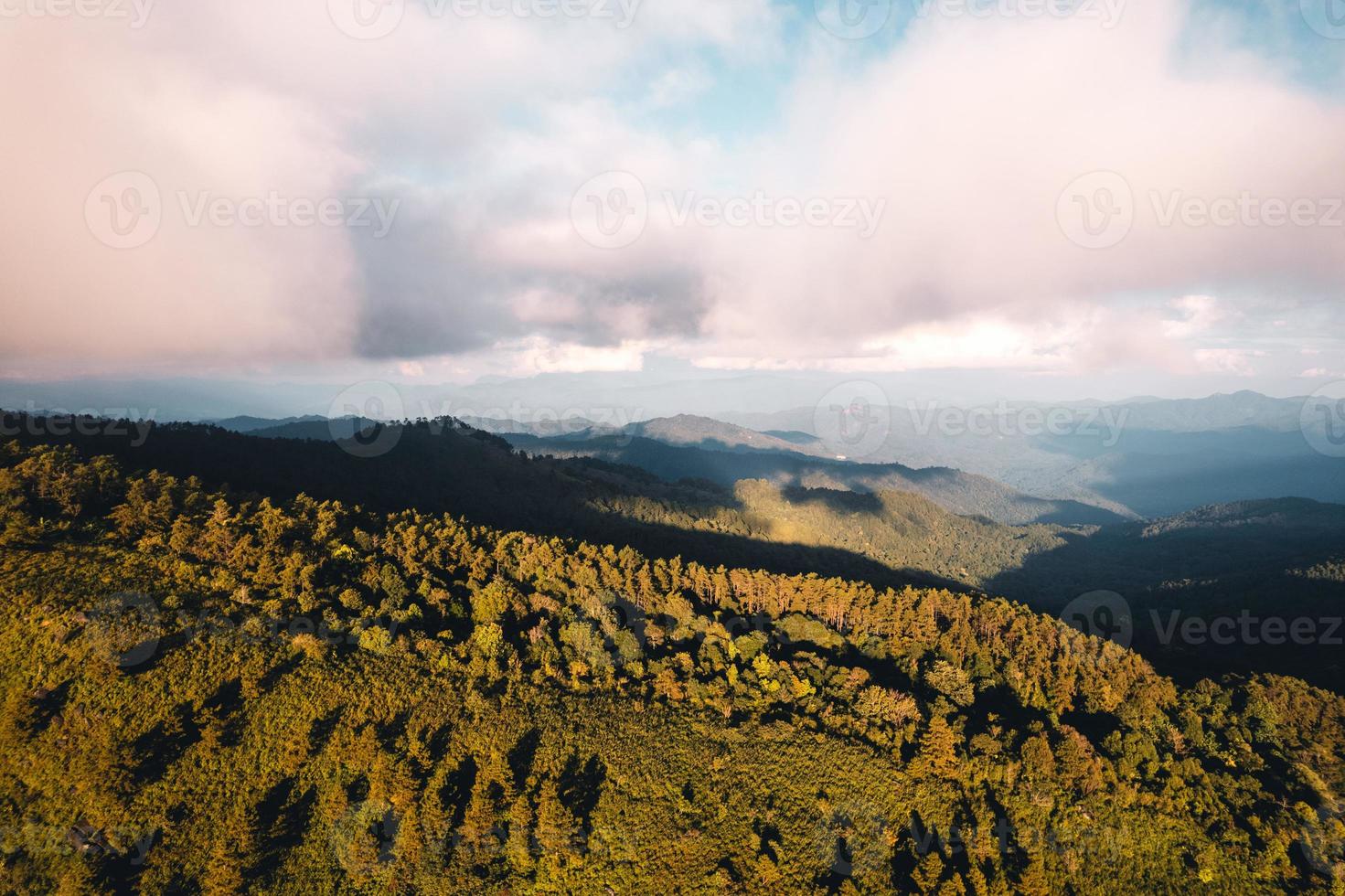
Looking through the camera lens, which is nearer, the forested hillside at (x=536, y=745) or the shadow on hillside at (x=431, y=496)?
the forested hillside at (x=536, y=745)

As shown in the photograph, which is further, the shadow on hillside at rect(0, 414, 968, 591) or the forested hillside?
the shadow on hillside at rect(0, 414, 968, 591)

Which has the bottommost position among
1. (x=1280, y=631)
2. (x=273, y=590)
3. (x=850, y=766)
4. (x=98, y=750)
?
(x=1280, y=631)

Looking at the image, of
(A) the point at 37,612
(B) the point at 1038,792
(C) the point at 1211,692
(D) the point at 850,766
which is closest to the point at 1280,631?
(C) the point at 1211,692

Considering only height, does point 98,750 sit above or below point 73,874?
above

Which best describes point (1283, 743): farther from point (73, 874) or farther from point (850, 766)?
point (73, 874)

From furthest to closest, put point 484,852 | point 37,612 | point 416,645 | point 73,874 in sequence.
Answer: point 416,645 → point 37,612 → point 484,852 → point 73,874

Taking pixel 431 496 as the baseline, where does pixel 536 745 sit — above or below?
below

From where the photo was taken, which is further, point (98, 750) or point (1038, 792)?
point (1038, 792)

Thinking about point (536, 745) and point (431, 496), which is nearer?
point (536, 745)
